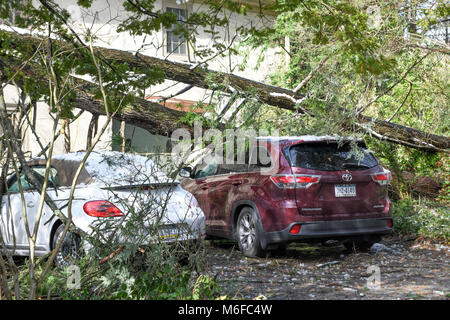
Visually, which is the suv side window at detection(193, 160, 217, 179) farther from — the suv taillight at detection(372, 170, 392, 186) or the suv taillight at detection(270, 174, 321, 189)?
the suv taillight at detection(372, 170, 392, 186)

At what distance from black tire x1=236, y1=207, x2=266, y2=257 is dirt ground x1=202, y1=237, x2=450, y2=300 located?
0.13 metres

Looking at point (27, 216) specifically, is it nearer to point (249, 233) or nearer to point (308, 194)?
point (249, 233)

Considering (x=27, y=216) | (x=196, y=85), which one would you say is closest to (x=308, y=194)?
(x=196, y=85)

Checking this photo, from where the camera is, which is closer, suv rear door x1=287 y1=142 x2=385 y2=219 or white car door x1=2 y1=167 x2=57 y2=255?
white car door x1=2 y1=167 x2=57 y2=255

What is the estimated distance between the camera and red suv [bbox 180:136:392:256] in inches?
298

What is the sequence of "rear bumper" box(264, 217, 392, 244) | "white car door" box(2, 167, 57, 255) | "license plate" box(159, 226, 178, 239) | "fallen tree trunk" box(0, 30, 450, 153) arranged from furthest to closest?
"fallen tree trunk" box(0, 30, 450, 153), "rear bumper" box(264, 217, 392, 244), "white car door" box(2, 167, 57, 255), "license plate" box(159, 226, 178, 239)

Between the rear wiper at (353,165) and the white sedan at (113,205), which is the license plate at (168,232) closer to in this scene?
the white sedan at (113,205)

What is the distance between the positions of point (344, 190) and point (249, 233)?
5.31 feet

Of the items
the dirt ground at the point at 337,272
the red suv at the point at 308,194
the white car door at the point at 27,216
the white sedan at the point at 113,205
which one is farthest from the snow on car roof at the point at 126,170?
the red suv at the point at 308,194

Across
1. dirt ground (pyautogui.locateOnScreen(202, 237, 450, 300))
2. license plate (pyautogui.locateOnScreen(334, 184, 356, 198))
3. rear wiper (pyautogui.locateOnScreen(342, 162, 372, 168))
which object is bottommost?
dirt ground (pyautogui.locateOnScreen(202, 237, 450, 300))

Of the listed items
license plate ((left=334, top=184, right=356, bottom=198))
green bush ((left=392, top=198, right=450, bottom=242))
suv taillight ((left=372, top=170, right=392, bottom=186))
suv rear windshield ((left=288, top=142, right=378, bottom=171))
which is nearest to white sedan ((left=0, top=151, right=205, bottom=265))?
suv rear windshield ((left=288, top=142, right=378, bottom=171))

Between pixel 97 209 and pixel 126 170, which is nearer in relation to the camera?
pixel 126 170

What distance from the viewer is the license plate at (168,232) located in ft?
17.3

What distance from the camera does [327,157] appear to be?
788 cm
